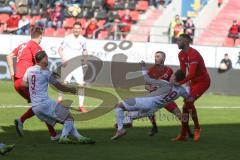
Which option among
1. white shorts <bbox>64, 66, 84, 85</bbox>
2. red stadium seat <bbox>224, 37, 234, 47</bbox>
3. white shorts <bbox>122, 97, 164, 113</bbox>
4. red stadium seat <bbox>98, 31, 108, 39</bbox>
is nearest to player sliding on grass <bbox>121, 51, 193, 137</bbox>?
white shorts <bbox>122, 97, 164, 113</bbox>

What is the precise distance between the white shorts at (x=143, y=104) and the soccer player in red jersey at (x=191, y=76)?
0.76 meters

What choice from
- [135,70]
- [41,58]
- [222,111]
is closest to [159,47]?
[135,70]

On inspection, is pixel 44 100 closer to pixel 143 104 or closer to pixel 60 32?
pixel 143 104

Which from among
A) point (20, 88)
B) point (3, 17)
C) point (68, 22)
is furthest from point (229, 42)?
point (20, 88)

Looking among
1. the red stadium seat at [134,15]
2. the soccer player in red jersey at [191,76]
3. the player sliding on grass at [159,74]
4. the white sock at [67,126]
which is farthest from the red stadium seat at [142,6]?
the white sock at [67,126]

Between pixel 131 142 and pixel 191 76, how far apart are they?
1.74m

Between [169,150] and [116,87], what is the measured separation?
55.0 ft

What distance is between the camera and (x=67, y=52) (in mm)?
20547

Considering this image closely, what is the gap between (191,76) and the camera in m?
14.5

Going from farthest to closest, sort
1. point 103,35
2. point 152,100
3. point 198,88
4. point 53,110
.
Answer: point 103,35
point 198,88
point 152,100
point 53,110

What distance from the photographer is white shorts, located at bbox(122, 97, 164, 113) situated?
14.1 metres

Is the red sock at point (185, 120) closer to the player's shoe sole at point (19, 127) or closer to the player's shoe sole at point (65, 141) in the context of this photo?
the player's shoe sole at point (65, 141)

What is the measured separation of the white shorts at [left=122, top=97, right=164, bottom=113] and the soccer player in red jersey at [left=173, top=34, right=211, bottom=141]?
758 millimetres

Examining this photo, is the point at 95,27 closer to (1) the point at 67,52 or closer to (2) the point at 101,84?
(2) the point at 101,84
